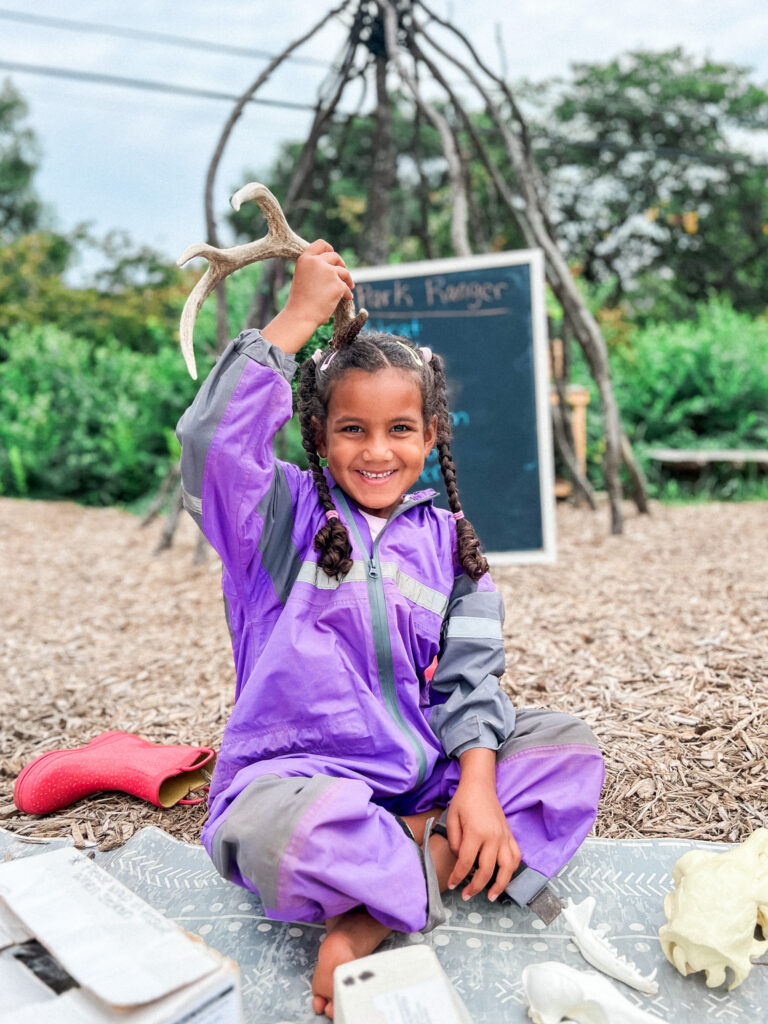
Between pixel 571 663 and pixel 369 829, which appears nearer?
pixel 369 829

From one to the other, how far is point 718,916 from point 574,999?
30cm

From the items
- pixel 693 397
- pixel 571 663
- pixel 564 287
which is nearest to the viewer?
pixel 571 663

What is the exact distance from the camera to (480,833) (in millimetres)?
1582

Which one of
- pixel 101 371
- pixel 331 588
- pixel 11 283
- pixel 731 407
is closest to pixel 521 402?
pixel 331 588

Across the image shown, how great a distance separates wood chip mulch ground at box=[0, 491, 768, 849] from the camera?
2.13m

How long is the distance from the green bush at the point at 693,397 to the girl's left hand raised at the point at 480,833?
689cm

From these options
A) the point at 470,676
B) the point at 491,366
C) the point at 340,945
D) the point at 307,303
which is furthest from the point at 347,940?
the point at 491,366

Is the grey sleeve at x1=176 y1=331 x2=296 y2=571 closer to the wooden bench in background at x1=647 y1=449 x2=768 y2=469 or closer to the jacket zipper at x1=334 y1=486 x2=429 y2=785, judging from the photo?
the jacket zipper at x1=334 y1=486 x2=429 y2=785

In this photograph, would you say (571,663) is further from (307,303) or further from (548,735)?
(307,303)

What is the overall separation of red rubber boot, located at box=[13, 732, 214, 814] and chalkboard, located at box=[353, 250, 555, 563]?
2370 millimetres

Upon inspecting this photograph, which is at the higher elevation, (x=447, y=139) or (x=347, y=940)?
(x=447, y=139)

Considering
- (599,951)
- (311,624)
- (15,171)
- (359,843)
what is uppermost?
(15,171)

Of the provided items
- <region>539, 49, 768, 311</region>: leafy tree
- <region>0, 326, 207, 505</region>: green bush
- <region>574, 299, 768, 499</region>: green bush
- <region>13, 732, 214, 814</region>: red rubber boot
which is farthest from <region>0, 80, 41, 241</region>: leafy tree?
<region>13, 732, 214, 814</region>: red rubber boot

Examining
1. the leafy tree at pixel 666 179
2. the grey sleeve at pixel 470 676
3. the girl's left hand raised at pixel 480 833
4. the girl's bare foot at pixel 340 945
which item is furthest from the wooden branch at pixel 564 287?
the leafy tree at pixel 666 179
